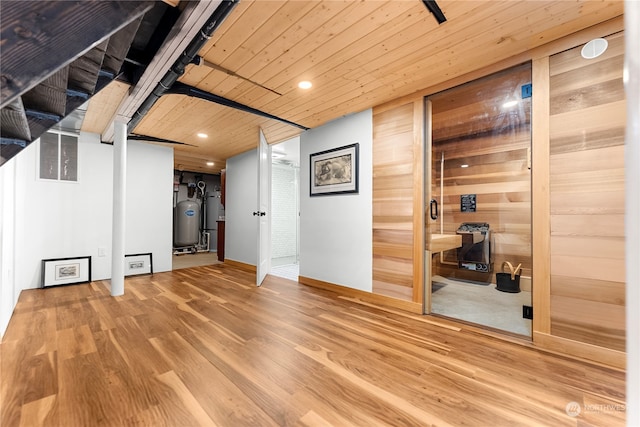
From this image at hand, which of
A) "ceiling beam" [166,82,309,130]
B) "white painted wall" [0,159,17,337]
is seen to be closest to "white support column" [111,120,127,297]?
"white painted wall" [0,159,17,337]

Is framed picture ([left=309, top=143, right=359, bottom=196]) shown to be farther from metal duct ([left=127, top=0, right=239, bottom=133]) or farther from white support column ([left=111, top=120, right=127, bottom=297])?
white support column ([left=111, top=120, right=127, bottom=297])

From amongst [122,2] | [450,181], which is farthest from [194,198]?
[122,2]

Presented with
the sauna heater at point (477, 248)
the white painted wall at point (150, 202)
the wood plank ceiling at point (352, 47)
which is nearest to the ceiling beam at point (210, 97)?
the wood plank ceiling at point (352, 47)

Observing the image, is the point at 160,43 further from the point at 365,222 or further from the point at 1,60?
the point at 365,222

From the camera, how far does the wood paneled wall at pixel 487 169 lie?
3078mm

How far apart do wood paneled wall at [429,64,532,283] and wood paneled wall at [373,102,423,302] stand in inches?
20.8

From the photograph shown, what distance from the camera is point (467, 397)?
4.29 ft

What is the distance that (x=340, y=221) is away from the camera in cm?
322

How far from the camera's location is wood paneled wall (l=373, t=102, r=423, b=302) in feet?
8.36

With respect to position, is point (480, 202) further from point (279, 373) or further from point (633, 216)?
point (633, 216)

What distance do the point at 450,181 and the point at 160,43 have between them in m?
3.87

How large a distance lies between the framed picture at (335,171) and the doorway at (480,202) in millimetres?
878

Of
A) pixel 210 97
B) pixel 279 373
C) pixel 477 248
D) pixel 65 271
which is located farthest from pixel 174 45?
pixel 477 248

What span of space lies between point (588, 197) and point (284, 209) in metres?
4.52
